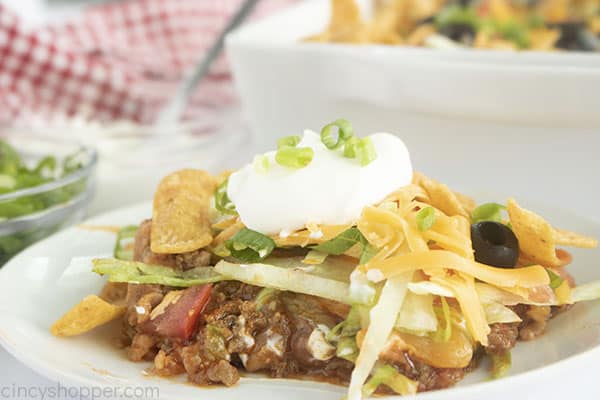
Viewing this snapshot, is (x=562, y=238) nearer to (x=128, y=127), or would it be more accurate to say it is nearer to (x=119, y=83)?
(x=128, y=127)

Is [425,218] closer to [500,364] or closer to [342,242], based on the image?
[342,242]

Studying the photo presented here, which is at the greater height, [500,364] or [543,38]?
[500,364]

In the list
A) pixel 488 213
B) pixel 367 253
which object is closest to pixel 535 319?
pixel 488 213

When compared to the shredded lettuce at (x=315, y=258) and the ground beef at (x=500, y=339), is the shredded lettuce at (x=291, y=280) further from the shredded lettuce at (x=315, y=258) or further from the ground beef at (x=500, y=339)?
the ground beef at (x=500, y=339)

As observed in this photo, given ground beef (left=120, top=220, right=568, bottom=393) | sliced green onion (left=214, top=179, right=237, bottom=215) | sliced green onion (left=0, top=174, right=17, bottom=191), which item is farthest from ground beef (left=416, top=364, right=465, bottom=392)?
sliced green onion (left=0, top=174, right=17, bottom=191)

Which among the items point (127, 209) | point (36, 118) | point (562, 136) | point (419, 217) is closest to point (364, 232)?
point (419, 217)

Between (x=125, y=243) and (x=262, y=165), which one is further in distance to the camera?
(x=125, y=243)

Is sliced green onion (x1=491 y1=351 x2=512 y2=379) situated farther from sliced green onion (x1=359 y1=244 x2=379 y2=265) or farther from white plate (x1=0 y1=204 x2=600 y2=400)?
sliced green onion (x1=359 y1=244 x2=379 y2=265)
